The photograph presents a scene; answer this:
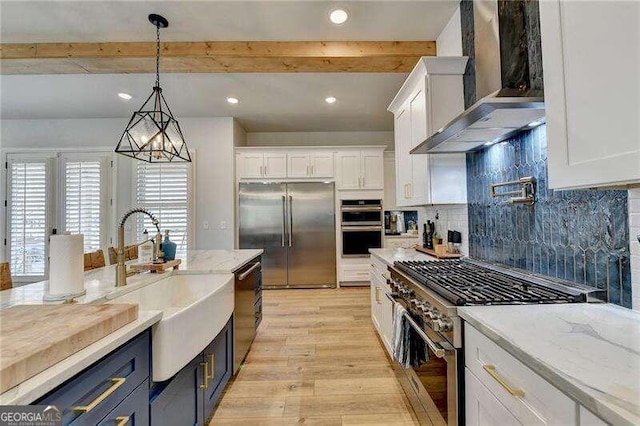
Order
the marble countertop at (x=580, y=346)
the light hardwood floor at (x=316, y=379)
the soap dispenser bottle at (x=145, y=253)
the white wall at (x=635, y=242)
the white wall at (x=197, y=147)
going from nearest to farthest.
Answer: the marble countertop at (x=580, y=346)
the white wall at (x=635, y=242)
the light hardwood floor at (x=316, y=379)
the soap dispenser bottle at (x=145, y=253)
the white wall at (x=197, y=147)

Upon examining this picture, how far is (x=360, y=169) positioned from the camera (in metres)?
4.93

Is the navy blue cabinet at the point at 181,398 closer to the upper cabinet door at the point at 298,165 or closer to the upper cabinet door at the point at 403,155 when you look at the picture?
the upper cabinet door at the point at 403,155

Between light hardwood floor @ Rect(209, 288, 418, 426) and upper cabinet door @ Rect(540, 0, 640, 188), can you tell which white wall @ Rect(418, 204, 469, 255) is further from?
upper cabinet door @ Rect(540, 0, 640, 188)

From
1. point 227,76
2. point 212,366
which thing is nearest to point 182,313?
point 212,366

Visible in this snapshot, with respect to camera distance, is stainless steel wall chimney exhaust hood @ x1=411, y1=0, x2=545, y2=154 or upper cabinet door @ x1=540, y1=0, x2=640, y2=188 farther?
stainless steel wall chimney exhaust hood @ x1=411, y1=0, x2=545, y2=154

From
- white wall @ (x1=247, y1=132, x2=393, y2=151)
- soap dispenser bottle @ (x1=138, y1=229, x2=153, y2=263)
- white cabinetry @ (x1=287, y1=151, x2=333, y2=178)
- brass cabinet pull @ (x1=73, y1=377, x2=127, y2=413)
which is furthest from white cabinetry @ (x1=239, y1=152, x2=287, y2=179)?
brass cabinet pull @ (x1=73, y1=377, x2=127, y2=413)

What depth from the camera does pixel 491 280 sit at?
1.54 meters

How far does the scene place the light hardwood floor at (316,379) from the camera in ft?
5.90

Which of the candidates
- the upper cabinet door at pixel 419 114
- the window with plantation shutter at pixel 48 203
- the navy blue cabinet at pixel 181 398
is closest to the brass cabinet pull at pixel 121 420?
the navy blue cabinet at pixel 181 398

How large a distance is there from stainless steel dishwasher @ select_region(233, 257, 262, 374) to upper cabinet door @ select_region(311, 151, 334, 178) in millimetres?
2385

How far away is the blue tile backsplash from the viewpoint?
3.82 ft

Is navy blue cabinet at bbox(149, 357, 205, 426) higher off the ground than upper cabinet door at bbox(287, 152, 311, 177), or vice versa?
upper cabinet door at bbox(287, 152, 311, 177)

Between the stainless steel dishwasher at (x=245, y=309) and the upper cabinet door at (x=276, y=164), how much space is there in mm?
2272

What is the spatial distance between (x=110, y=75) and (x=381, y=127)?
4.21 m
